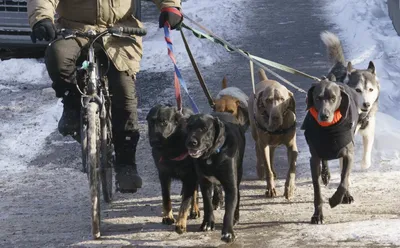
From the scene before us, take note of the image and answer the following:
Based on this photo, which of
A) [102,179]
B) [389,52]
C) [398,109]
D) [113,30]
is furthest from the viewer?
[389,52]

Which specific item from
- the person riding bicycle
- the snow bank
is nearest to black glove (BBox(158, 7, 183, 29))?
the person riding bicycle

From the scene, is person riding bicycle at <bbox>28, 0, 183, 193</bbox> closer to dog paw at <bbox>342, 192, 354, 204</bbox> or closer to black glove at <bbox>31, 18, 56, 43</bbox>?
black glove at <bbox>31, 18, 56, 43</bbox>

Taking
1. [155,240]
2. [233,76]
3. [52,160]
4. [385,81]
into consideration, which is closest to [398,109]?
[385,81]

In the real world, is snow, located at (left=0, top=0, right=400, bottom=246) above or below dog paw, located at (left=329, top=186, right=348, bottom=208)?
below

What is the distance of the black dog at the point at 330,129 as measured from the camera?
6305 millimetres

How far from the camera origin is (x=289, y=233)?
602cm

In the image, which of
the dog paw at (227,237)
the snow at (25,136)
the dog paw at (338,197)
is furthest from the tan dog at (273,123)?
the snow at (25,136)

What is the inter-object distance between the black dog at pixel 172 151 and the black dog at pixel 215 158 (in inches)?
6.2

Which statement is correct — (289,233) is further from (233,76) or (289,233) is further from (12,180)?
(233,76)

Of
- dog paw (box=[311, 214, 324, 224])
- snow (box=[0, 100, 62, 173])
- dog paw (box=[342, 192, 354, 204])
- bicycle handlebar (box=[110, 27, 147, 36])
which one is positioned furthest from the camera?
snow (box=[0, 100, 62, 173])

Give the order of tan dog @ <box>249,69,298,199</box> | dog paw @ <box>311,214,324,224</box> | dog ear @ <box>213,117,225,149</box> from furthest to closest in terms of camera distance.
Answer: tan dog @ <box>249,69,298,199</box>, dog paw @ <box>311,214,324,224</box>, dog ear @ <box>213,117,225,149</box>

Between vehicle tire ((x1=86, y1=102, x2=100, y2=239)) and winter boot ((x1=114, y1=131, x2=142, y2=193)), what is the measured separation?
554 mm

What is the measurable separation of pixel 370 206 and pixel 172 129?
5.47ft

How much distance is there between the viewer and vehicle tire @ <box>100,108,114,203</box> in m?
6.32
